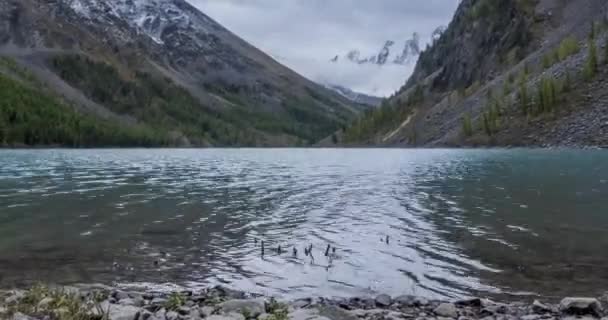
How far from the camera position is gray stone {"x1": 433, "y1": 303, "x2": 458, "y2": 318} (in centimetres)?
1350

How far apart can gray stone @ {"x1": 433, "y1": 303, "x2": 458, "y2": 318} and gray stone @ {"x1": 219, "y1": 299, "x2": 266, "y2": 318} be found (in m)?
4.43

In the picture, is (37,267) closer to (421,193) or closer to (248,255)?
(248,255)

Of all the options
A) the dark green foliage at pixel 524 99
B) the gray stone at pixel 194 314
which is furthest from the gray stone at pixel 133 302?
the dark green foliage at pixel 524 99

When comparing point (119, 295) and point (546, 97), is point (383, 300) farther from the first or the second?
point (546, 97)

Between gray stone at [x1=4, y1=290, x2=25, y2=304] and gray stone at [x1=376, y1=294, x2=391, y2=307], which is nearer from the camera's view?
gray stone at [x1=4, y1=290, x2=25, y2=304]

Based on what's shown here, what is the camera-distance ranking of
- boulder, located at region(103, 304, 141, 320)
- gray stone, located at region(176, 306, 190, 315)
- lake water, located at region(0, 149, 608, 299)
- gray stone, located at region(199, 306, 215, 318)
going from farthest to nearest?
lake water, located at region(0, 149, 608, 299) < gray stone, located at region(176, 306, 190, 315) < gray stone, located at region(199, 306, 215, 318) < boulder, located at region(103, 304, 141, 320)

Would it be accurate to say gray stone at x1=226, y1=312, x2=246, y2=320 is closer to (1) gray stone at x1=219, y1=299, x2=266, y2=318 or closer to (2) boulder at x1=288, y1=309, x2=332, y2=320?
(1) gray stone at x1=219, y1=299, x2=266, y2=318

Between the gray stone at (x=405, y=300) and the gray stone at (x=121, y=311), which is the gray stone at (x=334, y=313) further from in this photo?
the gray stone at (x=121, y=311)

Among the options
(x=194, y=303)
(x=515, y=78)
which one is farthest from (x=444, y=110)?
(x=194, y=303)

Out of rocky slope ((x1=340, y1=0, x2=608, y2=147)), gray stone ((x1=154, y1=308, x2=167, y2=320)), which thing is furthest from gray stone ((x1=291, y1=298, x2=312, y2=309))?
rocky slope ((x1=340, y1=0, x2=608, y2=147))

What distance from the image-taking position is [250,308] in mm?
13406

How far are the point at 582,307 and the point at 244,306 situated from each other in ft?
27.7

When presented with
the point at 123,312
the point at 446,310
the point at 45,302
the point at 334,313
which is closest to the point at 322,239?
the point at 334,313

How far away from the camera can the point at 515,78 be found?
175 m
